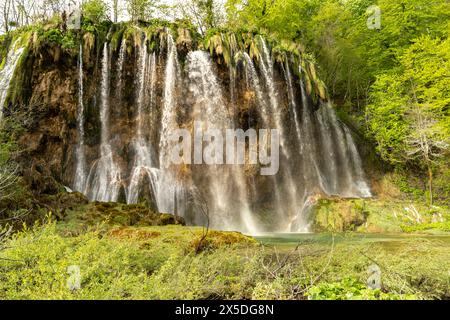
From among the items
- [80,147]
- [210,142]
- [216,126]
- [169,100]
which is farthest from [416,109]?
[80,147]

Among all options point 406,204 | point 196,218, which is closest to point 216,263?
point 196,218

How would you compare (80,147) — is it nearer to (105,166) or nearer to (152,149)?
(105,166)

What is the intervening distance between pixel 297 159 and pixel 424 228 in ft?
23.9

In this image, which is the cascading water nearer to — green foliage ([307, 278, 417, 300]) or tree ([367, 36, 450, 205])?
→ tree ([367, 36, 450, 205])

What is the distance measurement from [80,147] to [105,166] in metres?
1.57

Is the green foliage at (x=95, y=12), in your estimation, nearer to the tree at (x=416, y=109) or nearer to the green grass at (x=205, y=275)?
the green grass at (x=205, y=275)

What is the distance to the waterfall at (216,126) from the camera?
55.9 ft

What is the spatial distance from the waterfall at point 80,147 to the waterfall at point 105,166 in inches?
14.2

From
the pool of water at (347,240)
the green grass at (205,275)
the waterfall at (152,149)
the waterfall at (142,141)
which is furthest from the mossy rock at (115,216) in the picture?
the green grass at (205,275)

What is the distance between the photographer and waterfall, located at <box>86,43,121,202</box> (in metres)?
15.5

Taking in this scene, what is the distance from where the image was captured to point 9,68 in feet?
53.9

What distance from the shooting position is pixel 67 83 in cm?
1711

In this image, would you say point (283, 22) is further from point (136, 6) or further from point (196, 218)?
point (196, 218)

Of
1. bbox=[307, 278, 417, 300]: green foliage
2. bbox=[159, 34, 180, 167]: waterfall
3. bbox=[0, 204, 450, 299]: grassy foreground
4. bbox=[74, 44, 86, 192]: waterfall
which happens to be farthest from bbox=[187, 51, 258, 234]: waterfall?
bbox=[307, 278, 417, 300]: green foliage
